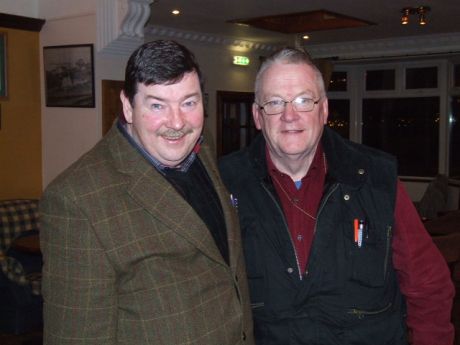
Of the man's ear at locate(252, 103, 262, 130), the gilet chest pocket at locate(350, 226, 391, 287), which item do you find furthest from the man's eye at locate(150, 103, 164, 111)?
Answer: the gilet chest pocket at locate(350, 226, 391, 287)

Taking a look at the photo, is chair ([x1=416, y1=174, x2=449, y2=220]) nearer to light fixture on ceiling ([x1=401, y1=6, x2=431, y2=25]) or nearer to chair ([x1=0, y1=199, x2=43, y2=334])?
light fixture on ceiling ([x1=401, y1=6, x2=431, y2=25])

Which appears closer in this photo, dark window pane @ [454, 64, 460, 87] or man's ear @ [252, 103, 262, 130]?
man's ear @ [252, 103, 262, 130]

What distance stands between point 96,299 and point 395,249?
90 cm

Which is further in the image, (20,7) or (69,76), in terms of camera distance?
(20,7)

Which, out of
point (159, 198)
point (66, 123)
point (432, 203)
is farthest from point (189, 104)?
point (432, 203)

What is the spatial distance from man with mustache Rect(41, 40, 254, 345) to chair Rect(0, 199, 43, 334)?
3.07 m

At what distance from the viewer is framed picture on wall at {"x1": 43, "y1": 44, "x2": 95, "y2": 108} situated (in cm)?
427

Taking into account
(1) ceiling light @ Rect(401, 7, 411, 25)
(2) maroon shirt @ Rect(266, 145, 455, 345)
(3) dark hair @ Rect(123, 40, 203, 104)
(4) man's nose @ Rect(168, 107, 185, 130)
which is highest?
(1) ceiling light @ Rect(401, 7, 411, 25)

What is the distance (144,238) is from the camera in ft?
4.25

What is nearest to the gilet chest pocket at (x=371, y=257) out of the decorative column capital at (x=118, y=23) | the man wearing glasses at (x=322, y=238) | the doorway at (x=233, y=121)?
the man wearing glasses at (x=322, y=238)

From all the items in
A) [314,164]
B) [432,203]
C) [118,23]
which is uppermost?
[118,23]

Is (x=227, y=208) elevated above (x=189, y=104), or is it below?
below

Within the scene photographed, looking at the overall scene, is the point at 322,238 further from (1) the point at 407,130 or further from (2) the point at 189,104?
(1) the point at 407,130

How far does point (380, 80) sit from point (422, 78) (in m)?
0.69
